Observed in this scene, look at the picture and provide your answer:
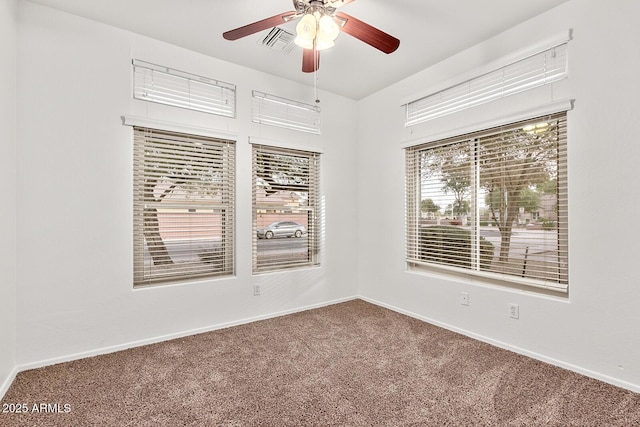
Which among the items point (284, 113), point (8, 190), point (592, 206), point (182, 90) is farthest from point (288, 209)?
point (592, 206)

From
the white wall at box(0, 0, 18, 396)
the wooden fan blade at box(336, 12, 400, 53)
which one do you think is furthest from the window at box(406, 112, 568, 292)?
the white wall at box(0, 0, 18, 396)

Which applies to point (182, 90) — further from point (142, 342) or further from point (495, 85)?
point (495, 85)

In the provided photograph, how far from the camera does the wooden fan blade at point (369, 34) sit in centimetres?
192

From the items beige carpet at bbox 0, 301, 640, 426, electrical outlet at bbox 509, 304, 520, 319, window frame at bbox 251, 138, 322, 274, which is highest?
window frame at bbox 251, 138, 322, 274

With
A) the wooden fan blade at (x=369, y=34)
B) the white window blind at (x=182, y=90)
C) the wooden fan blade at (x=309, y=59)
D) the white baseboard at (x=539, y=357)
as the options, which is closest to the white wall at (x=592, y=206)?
the white baseboard at (x=539, y=357)

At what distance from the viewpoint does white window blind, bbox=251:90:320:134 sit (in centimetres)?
347

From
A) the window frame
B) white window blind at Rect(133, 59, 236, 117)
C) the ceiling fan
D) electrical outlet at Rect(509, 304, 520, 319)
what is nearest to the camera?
the ceiling fan

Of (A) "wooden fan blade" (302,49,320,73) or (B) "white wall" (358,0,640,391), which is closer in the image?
(B) "white wall" (358,0,640,391)

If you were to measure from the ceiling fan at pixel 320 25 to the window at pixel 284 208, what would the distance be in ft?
5.17

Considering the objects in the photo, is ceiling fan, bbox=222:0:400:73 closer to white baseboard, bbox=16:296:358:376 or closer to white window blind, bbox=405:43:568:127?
white window blind, bbox=405:43:568:127

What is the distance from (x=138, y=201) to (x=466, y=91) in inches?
127

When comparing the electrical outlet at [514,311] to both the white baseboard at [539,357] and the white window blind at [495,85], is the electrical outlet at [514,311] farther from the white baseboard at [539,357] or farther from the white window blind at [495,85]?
the white window blind at [495,85]

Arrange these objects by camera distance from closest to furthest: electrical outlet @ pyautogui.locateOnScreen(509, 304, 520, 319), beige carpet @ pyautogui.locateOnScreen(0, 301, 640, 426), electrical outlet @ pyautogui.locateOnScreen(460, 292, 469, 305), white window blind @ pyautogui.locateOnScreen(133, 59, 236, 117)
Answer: beige carpet @ pyautogui.locateOnScreen(0, 301, 640, 426), electrical outlet @ pyautogui.locateOnScreen(509, 304, 520, 319), white window blind @ pyautogui.locateOnScreen(133, 59, 236, 117), electrical outlet @ pyautogui.locateOnScreen(460, 292, 469, 305)

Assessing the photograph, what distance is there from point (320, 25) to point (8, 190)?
92.1 inches
